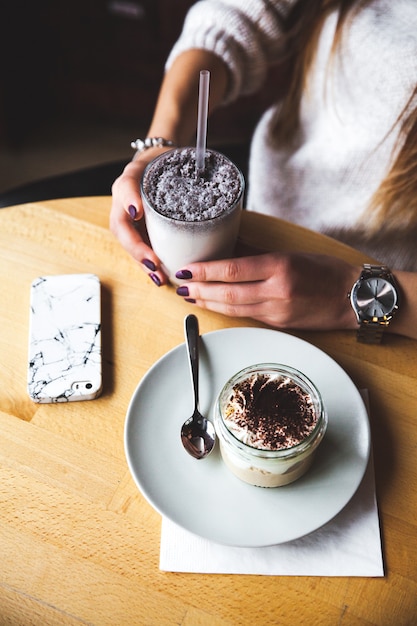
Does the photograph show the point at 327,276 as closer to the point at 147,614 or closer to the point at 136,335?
the point at 136,335

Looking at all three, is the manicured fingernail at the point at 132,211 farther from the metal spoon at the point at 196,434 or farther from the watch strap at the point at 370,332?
the watch strap at the point at 370,332

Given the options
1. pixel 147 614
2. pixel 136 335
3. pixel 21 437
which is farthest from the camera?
pixel 136 335

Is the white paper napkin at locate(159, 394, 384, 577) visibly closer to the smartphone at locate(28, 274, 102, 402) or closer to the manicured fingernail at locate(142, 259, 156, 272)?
the smartphone at locate(28, 274, 102, 402)

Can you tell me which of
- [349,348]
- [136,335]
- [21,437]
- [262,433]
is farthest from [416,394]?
[21,437]

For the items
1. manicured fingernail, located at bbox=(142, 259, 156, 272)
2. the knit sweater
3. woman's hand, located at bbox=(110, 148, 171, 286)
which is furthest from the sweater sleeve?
manicured fingernail, located at bbox=(142, 259, 156, 272)

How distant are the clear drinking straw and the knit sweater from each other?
15.5 inches

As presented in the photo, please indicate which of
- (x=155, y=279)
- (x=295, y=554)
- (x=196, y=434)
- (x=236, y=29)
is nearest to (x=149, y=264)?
(x=155, y=279)

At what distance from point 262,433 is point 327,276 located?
0.29 m

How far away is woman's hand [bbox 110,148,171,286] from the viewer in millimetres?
842

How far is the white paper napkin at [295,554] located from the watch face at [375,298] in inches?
11.0

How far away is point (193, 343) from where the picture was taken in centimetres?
78

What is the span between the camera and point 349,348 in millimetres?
820

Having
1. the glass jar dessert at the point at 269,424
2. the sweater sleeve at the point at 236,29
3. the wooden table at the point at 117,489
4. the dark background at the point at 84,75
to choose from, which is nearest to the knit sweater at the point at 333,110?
the sweater sleeve at the point at 236,29

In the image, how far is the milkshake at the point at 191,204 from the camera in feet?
2.40
